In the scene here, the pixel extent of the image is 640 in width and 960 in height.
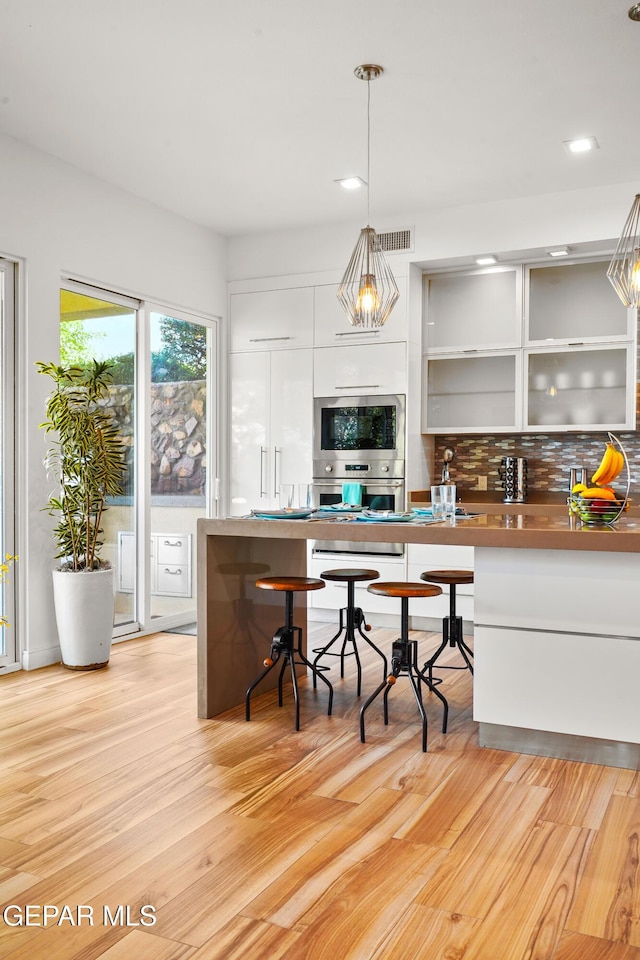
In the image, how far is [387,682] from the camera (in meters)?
3.28

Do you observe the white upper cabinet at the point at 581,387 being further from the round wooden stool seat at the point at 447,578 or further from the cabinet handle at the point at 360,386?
the round wooden stool seat at the point at 447,578

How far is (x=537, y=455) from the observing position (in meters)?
5.68

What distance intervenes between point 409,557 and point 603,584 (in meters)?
2.55

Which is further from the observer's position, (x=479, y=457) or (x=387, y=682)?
(x=479, y=457)

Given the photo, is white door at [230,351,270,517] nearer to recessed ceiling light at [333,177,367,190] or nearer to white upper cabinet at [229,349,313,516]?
white upper cabinet at [229,349,313,516]

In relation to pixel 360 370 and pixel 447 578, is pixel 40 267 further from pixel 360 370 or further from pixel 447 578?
pixel 447 578

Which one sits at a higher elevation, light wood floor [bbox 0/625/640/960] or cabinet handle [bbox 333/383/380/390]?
cabinet handle [bbox 333/383/380/390]

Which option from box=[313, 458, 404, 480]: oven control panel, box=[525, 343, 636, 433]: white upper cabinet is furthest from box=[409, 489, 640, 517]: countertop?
box=[525, 343, 636, 433]: white upper cabinet

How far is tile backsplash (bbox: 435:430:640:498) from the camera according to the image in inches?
215

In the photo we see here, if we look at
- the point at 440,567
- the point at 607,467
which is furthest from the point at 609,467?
the point at 440,567

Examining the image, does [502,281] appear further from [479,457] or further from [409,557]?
[409,557]

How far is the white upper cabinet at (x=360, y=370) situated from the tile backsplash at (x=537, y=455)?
0.71m

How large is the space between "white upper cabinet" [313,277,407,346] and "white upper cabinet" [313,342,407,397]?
2.2 inches

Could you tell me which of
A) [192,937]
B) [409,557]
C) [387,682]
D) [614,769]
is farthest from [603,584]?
[409,557]
